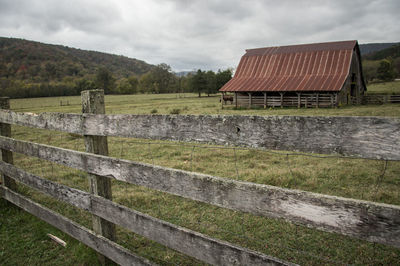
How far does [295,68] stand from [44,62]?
140 metres

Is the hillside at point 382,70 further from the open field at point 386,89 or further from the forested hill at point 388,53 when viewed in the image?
the open field at point 386,89

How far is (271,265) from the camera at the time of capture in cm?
169

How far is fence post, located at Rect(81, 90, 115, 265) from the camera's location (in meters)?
2.76

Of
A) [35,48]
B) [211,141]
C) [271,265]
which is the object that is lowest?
[271,265]

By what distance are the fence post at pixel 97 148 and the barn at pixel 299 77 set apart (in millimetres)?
24856

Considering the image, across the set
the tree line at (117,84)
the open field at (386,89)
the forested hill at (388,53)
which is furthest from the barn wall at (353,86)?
the forested hill at (388,53)

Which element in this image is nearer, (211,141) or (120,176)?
(211,141)

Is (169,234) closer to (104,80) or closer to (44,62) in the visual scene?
(104,80)

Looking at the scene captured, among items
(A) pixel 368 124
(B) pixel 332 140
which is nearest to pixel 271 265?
(B) pixel 332 140

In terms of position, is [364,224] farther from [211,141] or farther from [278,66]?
[278,66]

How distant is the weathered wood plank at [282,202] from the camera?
133 cm

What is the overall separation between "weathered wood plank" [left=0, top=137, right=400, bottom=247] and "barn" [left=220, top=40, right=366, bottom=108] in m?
25.2

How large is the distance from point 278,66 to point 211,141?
30.7 metres

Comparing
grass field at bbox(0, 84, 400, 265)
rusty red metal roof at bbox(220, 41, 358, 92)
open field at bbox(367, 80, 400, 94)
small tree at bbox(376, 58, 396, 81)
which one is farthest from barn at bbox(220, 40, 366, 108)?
small tree at bbox(376, 58, 396, 81)
